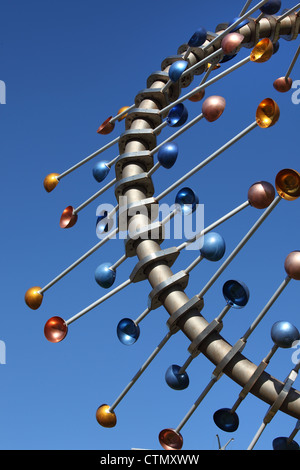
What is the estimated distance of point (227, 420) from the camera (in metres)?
8.33

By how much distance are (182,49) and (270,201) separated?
4.91 m

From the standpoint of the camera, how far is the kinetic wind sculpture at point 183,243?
800cm

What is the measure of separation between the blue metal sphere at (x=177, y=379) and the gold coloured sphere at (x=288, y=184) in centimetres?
250

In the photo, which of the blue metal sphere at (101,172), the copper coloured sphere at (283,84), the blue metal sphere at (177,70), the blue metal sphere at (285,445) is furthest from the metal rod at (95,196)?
the blue metal sphere at (285,445)

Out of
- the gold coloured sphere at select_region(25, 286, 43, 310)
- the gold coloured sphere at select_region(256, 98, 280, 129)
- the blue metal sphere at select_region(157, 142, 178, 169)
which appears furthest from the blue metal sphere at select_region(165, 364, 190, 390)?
the gold coloured sphere at select_region(256, 98, 280, 129)

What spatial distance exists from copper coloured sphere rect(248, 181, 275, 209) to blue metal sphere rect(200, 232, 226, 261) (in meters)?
0.60

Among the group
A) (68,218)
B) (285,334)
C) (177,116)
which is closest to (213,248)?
(285,334)

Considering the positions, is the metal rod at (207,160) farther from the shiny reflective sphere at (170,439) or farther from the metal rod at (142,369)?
the shiny reflective sphere at (170,439)

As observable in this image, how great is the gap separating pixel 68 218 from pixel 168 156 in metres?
2.02

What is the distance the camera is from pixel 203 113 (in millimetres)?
9453

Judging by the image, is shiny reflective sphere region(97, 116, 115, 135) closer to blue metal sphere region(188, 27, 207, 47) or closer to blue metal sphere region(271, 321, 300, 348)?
blue metal sphere region(188, 27, 207, 47)
